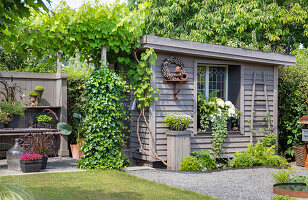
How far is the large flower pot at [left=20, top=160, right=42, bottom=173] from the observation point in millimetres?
7268

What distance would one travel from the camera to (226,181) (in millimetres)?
7117

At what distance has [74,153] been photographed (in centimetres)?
961

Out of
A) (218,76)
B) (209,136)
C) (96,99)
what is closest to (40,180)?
(96,99)

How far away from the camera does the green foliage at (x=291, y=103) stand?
9812 mm

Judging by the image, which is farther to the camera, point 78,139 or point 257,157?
point 78,139

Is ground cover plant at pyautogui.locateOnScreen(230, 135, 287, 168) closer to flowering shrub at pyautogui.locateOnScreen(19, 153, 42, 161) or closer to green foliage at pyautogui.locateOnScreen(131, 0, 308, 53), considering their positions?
flowering shrub at pyautogui.locateOnScreen(19, 153, 42, 161)

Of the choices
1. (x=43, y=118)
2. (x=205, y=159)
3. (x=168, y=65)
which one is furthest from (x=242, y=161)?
(x=43, y=118)

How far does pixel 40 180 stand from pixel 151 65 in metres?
3.18

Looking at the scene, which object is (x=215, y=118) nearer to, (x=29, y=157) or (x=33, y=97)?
(x=29, y=157)

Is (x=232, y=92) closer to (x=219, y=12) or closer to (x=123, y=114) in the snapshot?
(x=123, y=114)

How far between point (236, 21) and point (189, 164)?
26.1 feet

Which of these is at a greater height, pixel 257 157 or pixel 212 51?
pixel 212 51

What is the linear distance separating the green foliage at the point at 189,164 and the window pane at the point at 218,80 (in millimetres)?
1934

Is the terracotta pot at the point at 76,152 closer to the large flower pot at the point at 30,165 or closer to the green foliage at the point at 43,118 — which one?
A: the green foliage at the point at 43,118
